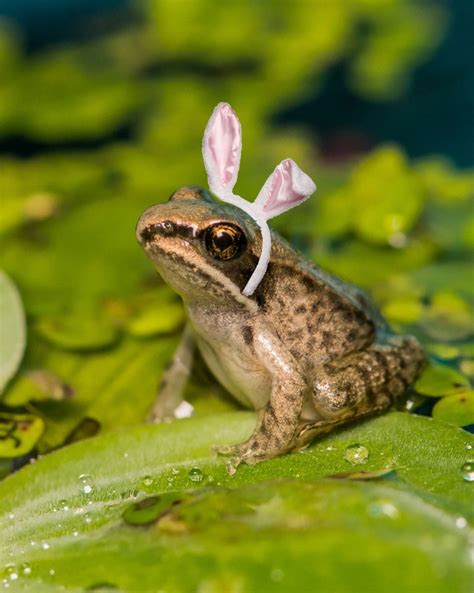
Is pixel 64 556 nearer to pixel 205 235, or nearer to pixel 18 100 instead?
pixel 205 235

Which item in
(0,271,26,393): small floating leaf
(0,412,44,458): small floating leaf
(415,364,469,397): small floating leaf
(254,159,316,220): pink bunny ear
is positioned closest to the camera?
(254,159,316,220): pink bunny ear

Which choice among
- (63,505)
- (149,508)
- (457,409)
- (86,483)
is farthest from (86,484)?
(457,409)

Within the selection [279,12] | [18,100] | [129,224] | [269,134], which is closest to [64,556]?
[129,224]

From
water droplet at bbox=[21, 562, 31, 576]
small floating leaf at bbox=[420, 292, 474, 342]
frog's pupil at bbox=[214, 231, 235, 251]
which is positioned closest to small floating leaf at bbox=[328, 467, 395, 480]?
frog's pupil at bbox=[214, 231, 235, 251]

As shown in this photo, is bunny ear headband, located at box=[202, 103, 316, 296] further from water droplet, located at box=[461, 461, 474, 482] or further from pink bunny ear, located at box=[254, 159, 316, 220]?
water droplet, located at box=[461, 461, 474, 482]

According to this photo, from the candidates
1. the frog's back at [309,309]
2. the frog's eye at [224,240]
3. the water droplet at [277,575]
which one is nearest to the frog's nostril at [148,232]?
the frog's eye at [224,240]

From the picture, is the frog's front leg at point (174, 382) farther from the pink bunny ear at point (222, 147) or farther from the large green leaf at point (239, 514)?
the pink bunny ear at point (222, 147)

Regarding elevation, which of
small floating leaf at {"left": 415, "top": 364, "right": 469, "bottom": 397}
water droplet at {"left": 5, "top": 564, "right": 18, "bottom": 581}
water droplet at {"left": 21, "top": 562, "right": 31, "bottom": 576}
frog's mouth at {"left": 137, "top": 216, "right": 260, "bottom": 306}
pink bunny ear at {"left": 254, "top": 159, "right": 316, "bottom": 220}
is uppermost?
pink bunny ear at {"left": 254, "top": 159, "right": 316, "bottom": 220}
